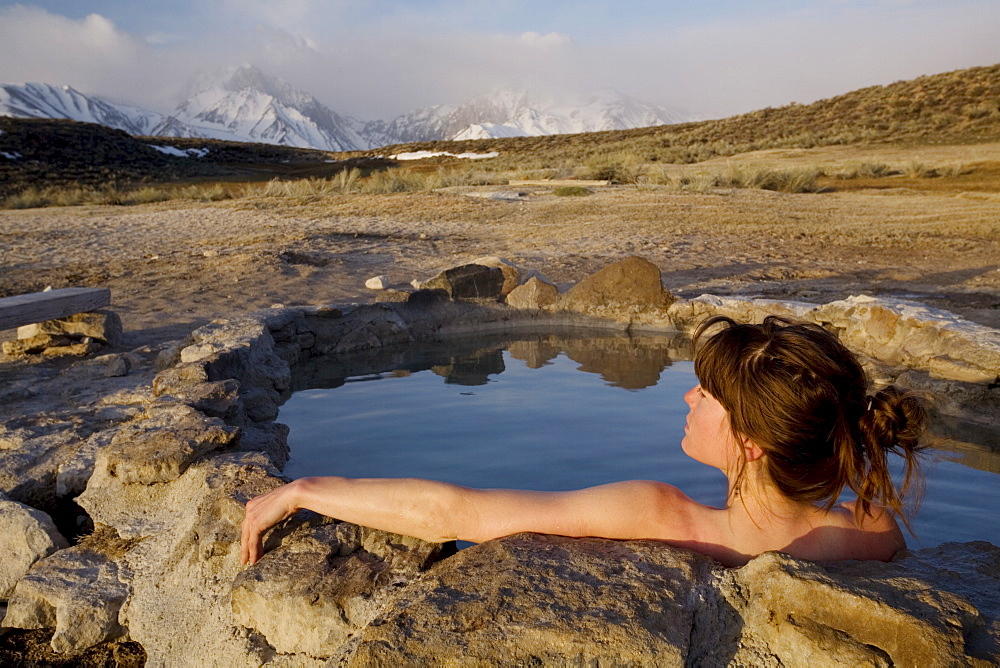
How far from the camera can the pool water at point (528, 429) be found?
319cm

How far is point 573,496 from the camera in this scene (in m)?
1.83

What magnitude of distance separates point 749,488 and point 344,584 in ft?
3.16

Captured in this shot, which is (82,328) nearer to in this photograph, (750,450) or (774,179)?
(750,450)

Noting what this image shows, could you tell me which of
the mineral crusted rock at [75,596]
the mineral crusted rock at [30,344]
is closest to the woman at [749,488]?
the mineral crusted rock at [75,596]

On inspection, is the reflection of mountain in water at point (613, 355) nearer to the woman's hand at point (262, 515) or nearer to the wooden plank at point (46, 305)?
the wooden plank at point (46, 305)

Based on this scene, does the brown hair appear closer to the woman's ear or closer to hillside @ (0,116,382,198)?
the woman's ear

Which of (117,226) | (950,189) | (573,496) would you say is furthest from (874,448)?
(950,189)

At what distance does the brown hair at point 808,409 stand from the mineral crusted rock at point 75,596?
1.80 m

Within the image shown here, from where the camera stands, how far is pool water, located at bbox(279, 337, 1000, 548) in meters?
3.19

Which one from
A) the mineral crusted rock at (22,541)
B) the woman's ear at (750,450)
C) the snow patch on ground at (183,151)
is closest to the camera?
the woman's ear at (750,450)

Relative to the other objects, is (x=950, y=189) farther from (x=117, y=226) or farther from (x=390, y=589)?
(x=390, y=589)

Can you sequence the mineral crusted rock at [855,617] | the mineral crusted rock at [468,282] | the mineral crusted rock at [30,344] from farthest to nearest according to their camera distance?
the mineral crusted rock at [468,282] → the mineral crusted rock at [30,344] → the mineral crusted rock at [855,617]

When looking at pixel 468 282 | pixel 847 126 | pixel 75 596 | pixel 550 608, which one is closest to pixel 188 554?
pixel 75 596

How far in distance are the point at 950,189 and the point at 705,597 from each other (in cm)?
1464
